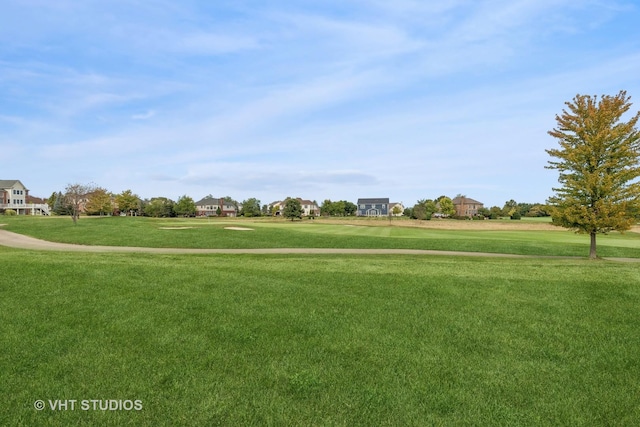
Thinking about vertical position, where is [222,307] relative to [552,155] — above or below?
below

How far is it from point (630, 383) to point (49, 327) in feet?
31.6

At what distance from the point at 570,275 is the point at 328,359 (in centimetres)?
987

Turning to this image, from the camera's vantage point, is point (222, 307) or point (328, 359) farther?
point (222, 307)

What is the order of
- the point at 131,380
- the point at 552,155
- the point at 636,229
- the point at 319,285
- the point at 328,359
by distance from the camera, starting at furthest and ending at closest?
the point at 636,229 → the point at 552,155 → the point at 319,285 → the point at 328,359 → the point at 131,380

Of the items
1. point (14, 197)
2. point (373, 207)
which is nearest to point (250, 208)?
point (14, 197)

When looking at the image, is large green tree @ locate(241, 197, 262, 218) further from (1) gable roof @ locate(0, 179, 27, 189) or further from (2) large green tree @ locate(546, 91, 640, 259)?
(2) large green tree @ locate(546, 91, 640, 259)

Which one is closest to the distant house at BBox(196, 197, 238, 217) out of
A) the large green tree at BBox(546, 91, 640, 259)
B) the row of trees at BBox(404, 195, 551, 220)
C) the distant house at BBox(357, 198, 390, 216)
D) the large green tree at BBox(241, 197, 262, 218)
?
the large green tree at BBox(241, 197, 262, 218)

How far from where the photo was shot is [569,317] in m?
8.19

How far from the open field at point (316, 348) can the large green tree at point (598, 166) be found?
1445cm

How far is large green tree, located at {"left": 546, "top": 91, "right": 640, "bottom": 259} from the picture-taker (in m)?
22.9

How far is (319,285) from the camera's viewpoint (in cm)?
1064

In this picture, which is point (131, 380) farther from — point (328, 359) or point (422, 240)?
point (422, 240)

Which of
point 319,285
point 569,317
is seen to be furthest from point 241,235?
point 569,317

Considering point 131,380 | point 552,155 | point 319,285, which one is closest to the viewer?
point 131,380
